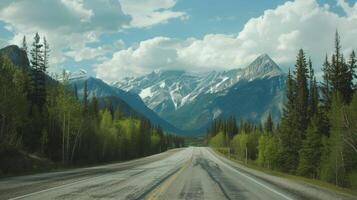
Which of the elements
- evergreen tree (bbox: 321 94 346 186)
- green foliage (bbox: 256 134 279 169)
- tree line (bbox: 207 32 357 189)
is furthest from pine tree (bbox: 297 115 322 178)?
green foliage (bbox: 256 134 279 169)

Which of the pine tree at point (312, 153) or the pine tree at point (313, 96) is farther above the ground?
the pine tree at point (313, 96)

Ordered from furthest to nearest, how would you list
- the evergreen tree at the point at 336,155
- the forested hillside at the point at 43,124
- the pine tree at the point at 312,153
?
the pine tree at the point at 312,153 → the evergreen tree at the point at 336,155 → the forested hillside at the point at 43,124

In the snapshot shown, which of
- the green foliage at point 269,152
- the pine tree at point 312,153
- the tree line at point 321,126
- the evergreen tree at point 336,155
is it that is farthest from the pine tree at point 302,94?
the evergreen tree at point 336,155

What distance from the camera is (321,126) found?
70.1 m

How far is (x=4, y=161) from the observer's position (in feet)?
127

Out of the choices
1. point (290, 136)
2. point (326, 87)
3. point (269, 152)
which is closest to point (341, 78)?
point (326, 87)

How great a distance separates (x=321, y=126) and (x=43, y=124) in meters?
39.3

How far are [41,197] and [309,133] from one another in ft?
190

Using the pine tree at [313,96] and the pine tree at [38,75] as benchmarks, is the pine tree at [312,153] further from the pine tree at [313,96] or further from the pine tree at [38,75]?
the pine tree at [38,75]

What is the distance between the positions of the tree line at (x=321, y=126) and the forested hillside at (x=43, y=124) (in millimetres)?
27309

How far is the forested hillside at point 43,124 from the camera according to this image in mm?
42250

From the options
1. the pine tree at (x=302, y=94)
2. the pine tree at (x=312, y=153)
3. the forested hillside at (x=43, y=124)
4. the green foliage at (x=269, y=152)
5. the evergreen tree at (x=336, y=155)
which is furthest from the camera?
the green foliage at (x=269, y=152)

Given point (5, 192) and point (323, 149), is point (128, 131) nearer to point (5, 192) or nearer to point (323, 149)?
point (323, 149)

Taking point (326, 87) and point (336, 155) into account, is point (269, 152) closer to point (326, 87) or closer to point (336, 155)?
point (326, 87)
